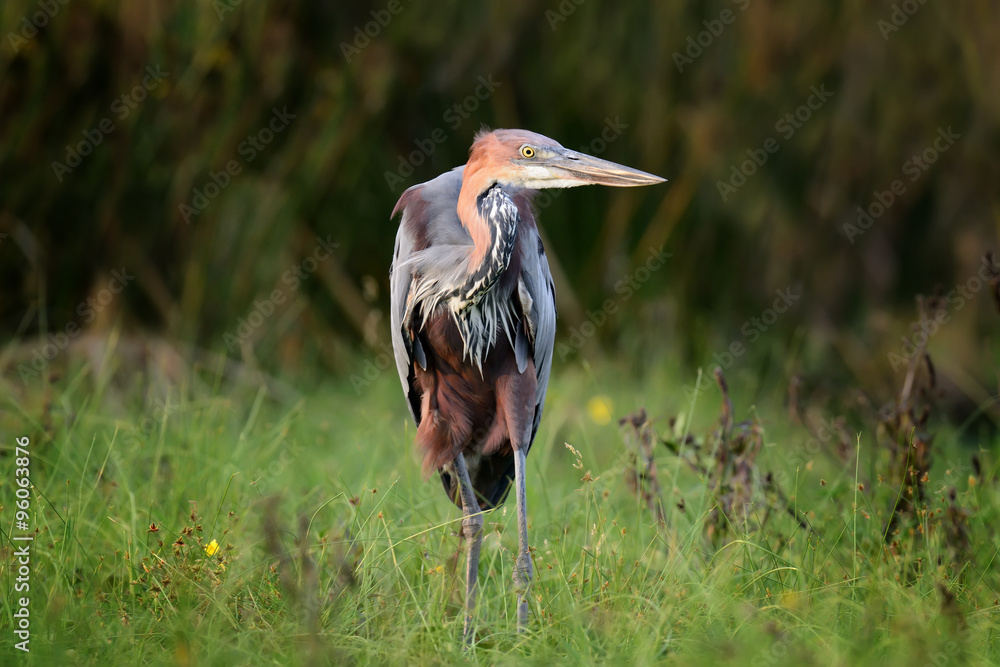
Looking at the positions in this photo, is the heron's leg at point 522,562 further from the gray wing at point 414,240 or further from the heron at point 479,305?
the gray wing at point 414,240

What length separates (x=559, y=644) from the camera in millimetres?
3135

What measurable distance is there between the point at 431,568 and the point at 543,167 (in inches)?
59.6

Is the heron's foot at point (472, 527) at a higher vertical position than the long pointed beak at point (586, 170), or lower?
lower

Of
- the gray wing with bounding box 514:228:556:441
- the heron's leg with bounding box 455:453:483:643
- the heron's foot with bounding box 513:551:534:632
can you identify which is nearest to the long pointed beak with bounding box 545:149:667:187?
the gray wing with bounding box 514:228:556:441

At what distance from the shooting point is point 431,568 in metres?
3.67

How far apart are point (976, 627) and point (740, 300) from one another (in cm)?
451

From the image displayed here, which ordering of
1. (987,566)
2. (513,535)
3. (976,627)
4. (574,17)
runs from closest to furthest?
(976,627), (987,566), (513,535), (574,17)

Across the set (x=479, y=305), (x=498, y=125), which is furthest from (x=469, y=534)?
(x=498, y=125)

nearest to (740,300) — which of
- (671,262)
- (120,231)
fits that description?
(671,262)

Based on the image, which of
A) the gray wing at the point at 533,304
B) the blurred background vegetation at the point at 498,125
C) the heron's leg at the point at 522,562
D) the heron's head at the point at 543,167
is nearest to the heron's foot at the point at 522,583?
the heron's leg at the point at 522,562

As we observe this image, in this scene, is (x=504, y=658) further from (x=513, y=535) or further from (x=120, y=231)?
(x=120, y=231)

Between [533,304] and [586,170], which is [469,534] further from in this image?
[586,170]

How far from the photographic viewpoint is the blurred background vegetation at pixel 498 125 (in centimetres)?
627

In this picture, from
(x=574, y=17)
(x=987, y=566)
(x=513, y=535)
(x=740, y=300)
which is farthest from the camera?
(x=740, y=300)
